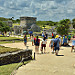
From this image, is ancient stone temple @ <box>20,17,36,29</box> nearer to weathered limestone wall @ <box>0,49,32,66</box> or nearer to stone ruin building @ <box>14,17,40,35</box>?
stone ruin building @ <box>14,17,40,35</box>

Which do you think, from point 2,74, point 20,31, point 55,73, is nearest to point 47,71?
point 55,73

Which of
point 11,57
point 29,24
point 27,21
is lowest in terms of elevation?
point 11,57

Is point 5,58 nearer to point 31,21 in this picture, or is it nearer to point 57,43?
point 57,43

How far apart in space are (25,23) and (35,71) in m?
67.5

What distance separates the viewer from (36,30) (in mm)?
70312

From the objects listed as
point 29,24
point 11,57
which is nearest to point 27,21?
point 29,24

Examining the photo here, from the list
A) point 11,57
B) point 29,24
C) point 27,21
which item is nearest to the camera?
point 11,57

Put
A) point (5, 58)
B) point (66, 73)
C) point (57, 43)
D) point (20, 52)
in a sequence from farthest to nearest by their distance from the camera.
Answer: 1. point (57, 43)
2. point (20, 52)
3. point (5, 58)
4. point (66, 73)

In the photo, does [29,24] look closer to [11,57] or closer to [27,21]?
[27,21]

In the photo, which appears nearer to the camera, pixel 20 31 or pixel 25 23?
pixel 20 31

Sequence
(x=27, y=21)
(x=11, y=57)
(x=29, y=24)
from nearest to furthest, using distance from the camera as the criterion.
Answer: (x=11, y=57), (x=27, y=21), (x=29, y=24)

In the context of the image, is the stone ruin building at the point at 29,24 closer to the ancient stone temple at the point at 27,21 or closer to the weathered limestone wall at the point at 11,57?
the ancient stone temple at the point at 27,21

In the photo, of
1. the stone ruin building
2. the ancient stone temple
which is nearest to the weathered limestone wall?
the stone ruin building

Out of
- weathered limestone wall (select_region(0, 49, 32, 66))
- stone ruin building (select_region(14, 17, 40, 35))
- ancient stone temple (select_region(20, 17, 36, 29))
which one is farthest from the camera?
ancient stone temple (select_region(20, 17, 36, 29))
